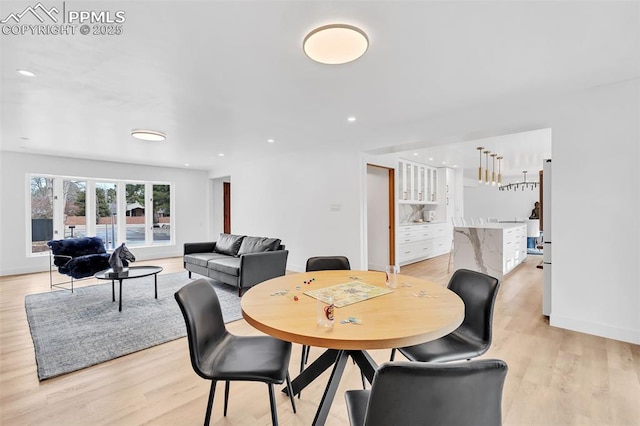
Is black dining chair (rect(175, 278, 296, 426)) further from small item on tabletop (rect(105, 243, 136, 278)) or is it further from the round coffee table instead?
small item on tabletop (rect(105, 243, 136, 278))

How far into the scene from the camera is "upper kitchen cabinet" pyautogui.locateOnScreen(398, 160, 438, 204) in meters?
6.56

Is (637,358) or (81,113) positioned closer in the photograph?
(637,358)

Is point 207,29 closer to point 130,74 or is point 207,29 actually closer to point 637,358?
point 130,74

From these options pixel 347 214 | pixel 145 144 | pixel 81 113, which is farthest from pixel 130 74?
pixel 347 214

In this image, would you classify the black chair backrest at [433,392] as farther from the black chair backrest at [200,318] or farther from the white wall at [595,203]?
the white wall at [595,203]

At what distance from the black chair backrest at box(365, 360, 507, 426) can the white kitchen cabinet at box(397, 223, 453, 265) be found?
5299mm

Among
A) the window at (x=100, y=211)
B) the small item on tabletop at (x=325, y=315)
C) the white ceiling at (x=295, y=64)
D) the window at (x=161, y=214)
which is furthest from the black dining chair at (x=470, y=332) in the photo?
the window at (x=161, y=214)

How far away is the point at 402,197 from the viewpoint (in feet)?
21.4

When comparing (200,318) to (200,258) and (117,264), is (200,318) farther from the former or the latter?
(200,258)

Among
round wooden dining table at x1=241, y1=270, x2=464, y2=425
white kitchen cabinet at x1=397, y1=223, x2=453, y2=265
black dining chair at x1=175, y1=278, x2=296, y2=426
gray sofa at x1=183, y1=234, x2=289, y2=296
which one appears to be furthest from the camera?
white kitchen cabinet at x1=397, y1=223, x2=453, y2=265

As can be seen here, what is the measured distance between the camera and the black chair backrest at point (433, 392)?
0.82 meters

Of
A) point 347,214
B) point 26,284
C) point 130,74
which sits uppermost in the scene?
point 130,74

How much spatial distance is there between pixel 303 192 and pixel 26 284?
5079 millimetres

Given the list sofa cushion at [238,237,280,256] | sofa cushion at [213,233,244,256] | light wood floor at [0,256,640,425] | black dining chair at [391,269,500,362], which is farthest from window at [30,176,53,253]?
black dining chair at [391,269,500,362]
